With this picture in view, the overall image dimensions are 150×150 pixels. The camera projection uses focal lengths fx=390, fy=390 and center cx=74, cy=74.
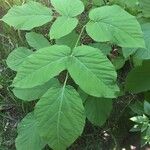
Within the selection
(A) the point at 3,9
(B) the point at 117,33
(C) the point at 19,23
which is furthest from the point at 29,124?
(A) the point at 3,9

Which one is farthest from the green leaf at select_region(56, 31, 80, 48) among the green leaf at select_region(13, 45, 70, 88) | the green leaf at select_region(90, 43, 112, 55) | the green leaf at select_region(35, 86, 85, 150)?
the green leaf at select_region(35, 86, 85, 150)

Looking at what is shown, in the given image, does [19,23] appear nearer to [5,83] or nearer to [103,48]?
[103,48]

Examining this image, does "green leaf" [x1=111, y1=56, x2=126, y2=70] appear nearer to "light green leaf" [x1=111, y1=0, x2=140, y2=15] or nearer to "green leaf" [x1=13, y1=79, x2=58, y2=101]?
"light green leaf" [x1=111, y1=0, x2=140, y2=15]

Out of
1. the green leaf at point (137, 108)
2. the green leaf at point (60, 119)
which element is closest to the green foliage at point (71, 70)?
the green leaf at point (60, 119)

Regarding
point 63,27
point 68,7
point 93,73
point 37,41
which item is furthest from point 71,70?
point 37,41

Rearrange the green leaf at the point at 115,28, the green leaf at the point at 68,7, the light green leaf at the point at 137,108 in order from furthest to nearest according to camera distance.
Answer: the light green leaf at the point at 137,108 < the green leaf at the point at 68,7 < the green leaf at the point at 115,28

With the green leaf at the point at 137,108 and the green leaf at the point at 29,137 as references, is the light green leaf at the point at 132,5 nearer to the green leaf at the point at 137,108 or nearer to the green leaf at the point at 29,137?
the green leaf at the point at 137,108

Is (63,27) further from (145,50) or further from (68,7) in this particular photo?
(145,50)
